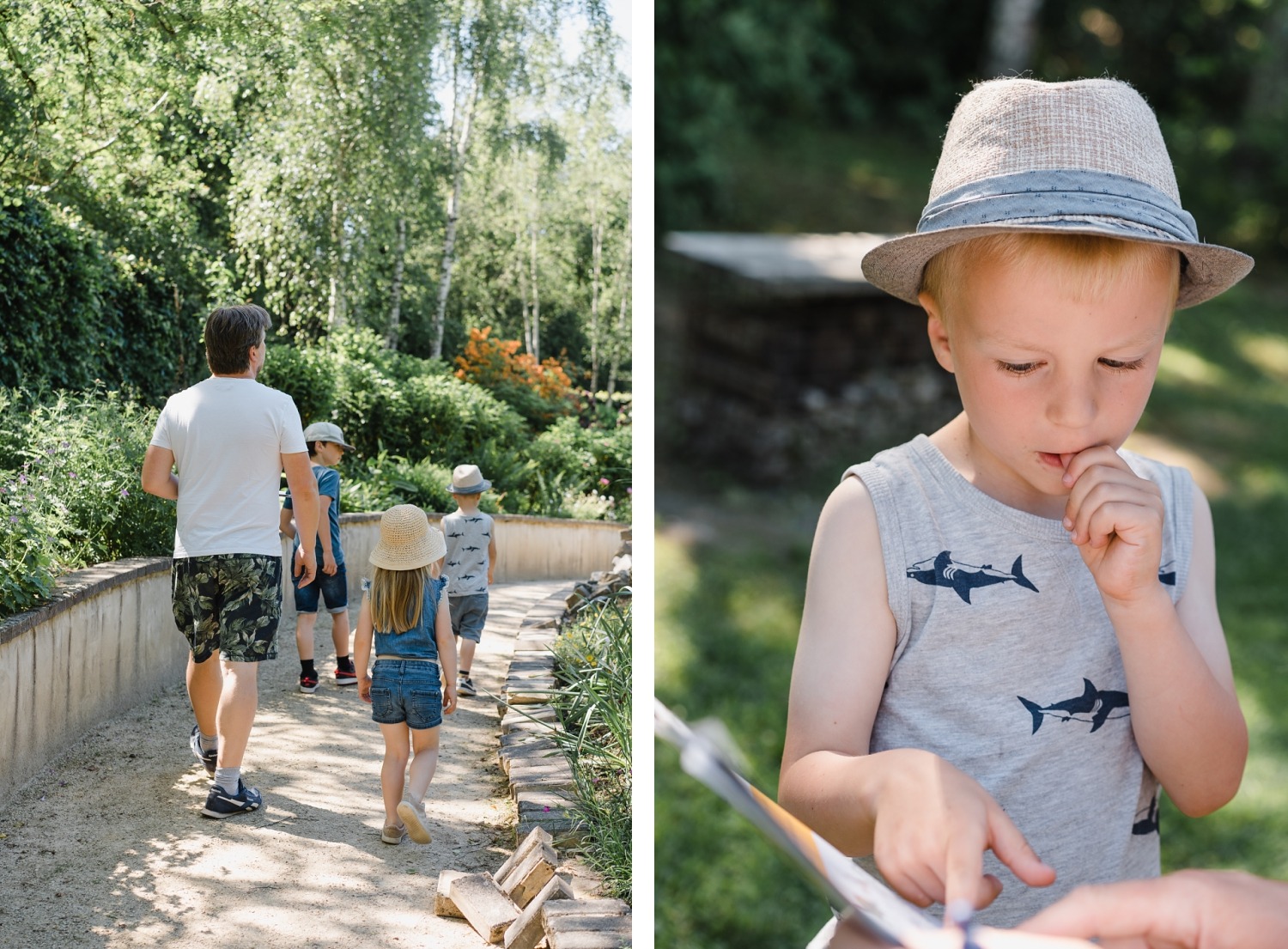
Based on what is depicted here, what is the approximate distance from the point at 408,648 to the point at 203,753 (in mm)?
347

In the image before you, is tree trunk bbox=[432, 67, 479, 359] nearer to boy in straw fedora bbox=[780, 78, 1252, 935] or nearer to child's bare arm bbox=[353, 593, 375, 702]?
child's bare arm bbox=[353, 593, 375, 702]

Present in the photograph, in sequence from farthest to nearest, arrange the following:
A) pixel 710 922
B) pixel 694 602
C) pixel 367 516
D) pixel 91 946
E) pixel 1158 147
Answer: pixel 694 602, pixel 710 922, pixel 367 516, pixel 91 946, pixel 1158 147

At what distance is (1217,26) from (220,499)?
7568 millimetres

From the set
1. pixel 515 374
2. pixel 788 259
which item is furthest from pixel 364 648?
pixel 788 259

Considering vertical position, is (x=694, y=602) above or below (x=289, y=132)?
below

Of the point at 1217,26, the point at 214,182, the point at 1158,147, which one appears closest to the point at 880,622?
the point at 1158,147

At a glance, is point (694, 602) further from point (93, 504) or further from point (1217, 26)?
point (1217, 26)

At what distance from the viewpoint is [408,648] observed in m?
1.94

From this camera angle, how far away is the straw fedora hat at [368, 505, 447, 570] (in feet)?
6.30

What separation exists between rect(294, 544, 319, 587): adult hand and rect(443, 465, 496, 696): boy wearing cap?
0.22 m

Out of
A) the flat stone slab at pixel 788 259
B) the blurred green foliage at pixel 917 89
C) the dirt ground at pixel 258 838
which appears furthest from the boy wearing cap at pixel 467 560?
the blurred green foliage at pixel 917 89

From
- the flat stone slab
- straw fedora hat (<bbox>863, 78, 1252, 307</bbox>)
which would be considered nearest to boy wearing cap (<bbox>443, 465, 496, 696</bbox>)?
straw fedora hat (<bbox>863, 78, 1252, 307</bbox>)

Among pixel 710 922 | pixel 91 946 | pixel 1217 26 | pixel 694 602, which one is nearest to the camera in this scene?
pixel 91 946

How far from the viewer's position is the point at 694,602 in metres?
4.00
